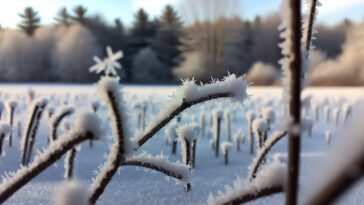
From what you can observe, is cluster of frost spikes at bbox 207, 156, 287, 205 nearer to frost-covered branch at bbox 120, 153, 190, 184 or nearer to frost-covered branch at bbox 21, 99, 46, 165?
frost-covered branch at bbox 120, 153, 190, 184

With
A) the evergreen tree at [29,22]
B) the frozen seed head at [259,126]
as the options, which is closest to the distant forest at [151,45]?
the evergreen tree at [29,22]

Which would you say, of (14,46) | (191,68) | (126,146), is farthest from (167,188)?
(191,68)

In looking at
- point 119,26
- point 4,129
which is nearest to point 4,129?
point 4,129

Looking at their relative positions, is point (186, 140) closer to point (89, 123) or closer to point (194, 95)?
point (194, 95)

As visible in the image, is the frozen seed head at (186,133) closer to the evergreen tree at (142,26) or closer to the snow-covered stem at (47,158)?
the snow-covered stem at (47,158)

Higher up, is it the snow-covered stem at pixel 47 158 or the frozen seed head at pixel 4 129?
the snow-covered stem at pixel 47 158

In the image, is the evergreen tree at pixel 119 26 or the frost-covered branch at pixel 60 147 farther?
the evergreen tree at pixel 119 26
